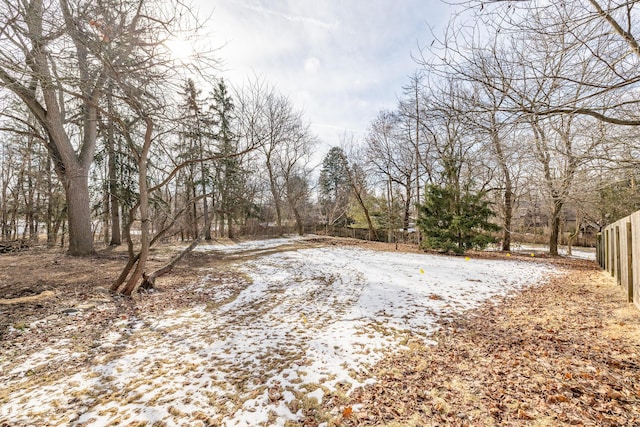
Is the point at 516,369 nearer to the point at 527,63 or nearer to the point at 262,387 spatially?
the point at 262,387

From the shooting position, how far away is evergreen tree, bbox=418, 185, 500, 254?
1131 centimetres

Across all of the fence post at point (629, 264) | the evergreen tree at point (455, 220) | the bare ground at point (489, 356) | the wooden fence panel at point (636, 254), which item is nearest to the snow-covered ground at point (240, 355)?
the bare ground at point (489, 356)

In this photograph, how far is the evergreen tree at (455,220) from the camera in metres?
11.3

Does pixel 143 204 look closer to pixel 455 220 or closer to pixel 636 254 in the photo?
pixel 636 254

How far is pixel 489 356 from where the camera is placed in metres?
3.02

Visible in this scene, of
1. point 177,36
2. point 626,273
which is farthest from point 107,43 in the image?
point 626,273

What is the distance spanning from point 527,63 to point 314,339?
13.8ft

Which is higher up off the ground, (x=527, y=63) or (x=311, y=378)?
(x=527, y=63)

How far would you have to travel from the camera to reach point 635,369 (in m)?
2.57

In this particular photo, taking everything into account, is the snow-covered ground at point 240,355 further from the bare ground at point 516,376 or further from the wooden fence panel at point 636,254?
the wooden fence panel at point 636,254

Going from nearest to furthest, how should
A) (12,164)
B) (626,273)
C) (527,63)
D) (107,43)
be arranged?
(527,63) → (107,43) → (626,273) → (12,164)

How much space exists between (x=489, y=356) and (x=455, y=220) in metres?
9.04

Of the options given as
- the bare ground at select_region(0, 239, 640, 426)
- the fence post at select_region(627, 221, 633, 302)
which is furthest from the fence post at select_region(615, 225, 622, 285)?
the fence post at select_region(627, 221, 633, 302)

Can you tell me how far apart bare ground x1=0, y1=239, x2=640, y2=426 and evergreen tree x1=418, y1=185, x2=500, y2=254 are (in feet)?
18.2
